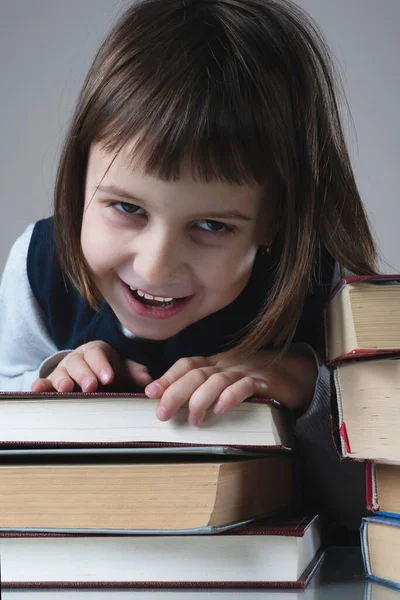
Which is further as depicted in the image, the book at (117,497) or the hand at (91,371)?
the hand at (91,371)

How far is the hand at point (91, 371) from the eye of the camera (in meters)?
0.72

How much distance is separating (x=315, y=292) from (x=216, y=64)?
271 millimetres

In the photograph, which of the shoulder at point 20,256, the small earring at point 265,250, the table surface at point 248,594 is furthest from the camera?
the shoulder at point 20,256

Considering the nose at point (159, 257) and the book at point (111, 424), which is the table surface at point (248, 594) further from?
the nose at point (159, 257)

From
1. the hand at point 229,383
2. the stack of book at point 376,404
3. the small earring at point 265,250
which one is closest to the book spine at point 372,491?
the stack of book at point 376,404

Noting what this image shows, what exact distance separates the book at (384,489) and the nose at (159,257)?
258 mm

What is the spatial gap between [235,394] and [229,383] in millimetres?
40

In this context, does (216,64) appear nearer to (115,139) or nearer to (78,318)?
(115,139)

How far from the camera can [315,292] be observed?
3.07 feet

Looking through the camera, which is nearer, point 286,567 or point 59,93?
point 286,567

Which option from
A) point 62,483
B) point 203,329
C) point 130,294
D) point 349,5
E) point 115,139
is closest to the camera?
point 62,483

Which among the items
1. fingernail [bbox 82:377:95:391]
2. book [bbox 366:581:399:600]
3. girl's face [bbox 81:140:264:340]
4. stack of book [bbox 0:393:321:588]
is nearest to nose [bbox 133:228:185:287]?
girl's face [bbox 81:140:264:340]

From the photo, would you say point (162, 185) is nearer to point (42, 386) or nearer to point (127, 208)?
point (127, 208)

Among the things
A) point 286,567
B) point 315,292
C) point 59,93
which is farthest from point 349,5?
point 286,567
